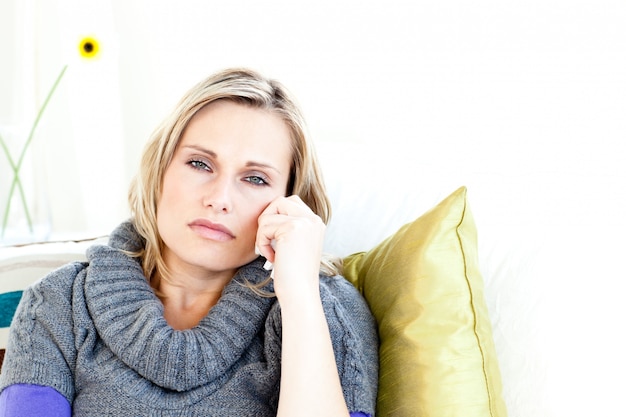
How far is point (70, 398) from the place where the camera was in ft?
3.67

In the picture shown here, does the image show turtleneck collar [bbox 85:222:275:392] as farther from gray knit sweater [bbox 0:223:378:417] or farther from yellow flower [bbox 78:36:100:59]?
yellow flower [bbox 78:36:100:59]

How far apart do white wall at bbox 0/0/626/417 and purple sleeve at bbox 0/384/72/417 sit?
0.69 meters

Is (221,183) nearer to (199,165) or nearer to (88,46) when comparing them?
(199,165)

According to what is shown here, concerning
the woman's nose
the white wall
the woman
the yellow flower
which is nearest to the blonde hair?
the woman

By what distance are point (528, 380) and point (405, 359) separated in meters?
0.21

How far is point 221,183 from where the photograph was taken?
1.19 metres

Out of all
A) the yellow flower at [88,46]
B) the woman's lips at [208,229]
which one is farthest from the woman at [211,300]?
the yellow flower at [88,46]

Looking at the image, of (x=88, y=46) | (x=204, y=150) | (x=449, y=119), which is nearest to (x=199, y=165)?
(x=204, y=150)

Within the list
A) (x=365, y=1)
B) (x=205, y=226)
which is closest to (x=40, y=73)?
(x=365, y=1)

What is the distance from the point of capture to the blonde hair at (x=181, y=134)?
4.12 ft

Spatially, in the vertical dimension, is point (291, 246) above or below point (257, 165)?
below

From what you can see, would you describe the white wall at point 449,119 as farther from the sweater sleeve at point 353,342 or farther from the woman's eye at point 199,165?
the woman's eye at point 199,165

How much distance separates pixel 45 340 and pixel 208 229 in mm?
322

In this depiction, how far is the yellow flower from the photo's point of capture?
209cm
